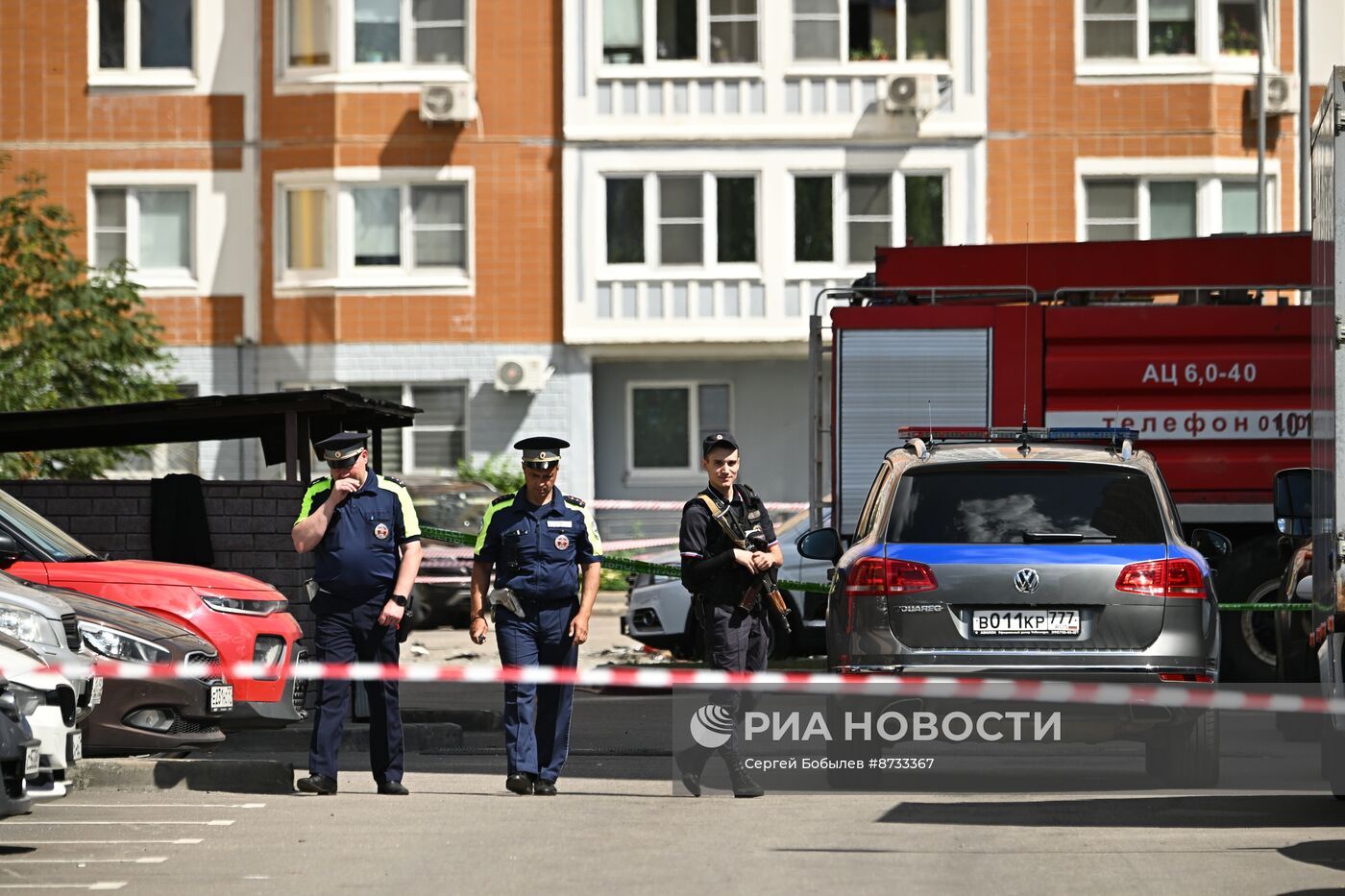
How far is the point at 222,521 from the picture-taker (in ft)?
47.0

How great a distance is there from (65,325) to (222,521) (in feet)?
37.1

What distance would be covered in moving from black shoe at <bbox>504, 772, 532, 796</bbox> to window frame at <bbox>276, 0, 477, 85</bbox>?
71.2 feet

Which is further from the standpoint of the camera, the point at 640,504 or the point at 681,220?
the point at 681,220

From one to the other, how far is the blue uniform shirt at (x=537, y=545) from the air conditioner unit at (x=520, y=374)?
20147 millimetres

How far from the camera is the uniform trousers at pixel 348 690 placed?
10.9m

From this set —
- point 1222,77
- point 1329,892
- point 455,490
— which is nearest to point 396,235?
point 455,490

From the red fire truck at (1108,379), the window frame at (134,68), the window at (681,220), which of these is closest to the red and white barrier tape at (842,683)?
the red fire truck at (1108,379)

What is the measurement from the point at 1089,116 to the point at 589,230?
282 inches

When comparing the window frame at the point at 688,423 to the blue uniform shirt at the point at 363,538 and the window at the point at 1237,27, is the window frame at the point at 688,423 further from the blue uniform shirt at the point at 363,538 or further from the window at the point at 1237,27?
the blue uniform shirt at the point at 363,538

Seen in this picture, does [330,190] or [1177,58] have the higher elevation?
[1177,58]

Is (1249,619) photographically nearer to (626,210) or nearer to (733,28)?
(626,210)

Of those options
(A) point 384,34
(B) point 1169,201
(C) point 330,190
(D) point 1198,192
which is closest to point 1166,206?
(B) point 1169,201

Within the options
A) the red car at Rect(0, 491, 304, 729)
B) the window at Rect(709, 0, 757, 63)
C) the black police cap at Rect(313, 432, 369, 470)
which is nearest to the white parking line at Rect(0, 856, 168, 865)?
the black police cap at Rect(313, 432, 369, 470)

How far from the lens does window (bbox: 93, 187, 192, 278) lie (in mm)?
32031
